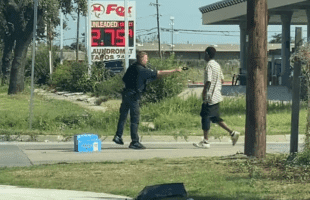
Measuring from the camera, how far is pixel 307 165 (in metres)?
9.31

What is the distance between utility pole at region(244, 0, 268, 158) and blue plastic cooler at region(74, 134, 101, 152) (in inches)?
160

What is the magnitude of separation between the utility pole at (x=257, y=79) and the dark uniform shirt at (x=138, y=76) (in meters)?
3.65

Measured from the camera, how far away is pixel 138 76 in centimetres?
1390

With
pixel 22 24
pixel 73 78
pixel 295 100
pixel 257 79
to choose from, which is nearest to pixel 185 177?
pixel 295 100

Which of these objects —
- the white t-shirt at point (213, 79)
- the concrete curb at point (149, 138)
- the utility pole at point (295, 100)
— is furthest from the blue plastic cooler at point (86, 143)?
the utility pole at point (295, 100)

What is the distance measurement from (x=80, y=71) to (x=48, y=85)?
8.29 metres

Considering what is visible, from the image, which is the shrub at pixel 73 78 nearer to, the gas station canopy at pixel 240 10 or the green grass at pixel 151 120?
the gas station canopy at pixel 240 10

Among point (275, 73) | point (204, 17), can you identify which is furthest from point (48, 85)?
point (275, 73)

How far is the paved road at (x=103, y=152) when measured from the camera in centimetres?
1223

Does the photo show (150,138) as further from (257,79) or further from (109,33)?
(109,33)

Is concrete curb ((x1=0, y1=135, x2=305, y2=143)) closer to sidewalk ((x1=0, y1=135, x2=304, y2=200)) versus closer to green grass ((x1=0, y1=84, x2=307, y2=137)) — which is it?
sidewalk ((x1=0, y1=135, x2=304, y2=200))

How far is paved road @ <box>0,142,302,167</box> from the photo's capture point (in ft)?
40.1

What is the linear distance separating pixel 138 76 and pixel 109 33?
722 inches

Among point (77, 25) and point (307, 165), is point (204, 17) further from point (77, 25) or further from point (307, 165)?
point (307, 165)
